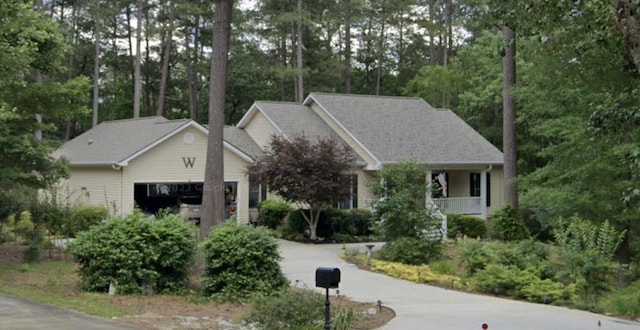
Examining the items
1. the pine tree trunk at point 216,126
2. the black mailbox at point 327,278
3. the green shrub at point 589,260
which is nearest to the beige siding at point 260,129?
the pine tree trunk at point 216,126

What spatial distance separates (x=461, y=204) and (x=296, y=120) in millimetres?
8332

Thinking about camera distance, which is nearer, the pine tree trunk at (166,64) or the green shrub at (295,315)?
the green shrub at (295,315)

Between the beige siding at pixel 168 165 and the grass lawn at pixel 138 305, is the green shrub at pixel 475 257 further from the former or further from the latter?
the beige siding at pixel 168 165

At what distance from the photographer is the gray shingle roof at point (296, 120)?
99.2 feet

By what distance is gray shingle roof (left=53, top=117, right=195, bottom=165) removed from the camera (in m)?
27.4

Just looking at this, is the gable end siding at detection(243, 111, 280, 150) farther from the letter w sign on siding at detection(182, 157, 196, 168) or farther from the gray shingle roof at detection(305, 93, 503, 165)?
the letter w sign on siding at detection(182, 157, 196, 168)

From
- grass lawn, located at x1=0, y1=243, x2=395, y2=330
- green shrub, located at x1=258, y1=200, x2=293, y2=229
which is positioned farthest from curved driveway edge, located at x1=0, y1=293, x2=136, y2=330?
green shrub, located at x1=258, y1=200, x2=293, y2=229

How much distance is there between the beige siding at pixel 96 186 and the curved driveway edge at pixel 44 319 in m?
15.3

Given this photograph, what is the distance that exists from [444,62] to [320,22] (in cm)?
906

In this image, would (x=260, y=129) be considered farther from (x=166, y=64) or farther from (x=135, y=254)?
(x=135, y=254)

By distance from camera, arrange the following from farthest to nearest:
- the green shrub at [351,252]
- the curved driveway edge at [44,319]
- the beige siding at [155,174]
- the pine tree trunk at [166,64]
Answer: the pine tree trunk at [166,64] < the beige siding at [155,174] < the green shrub at [351,252] < the curved driveway edge at [44,319]

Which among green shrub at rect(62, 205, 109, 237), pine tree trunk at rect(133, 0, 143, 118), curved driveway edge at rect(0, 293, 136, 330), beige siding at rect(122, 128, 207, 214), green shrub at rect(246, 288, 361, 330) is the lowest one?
curved driveway edge at rect(0, 293, 136, 330)

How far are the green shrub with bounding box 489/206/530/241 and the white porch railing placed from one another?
6.98 meters

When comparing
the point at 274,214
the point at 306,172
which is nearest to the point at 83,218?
the point at 274,214
